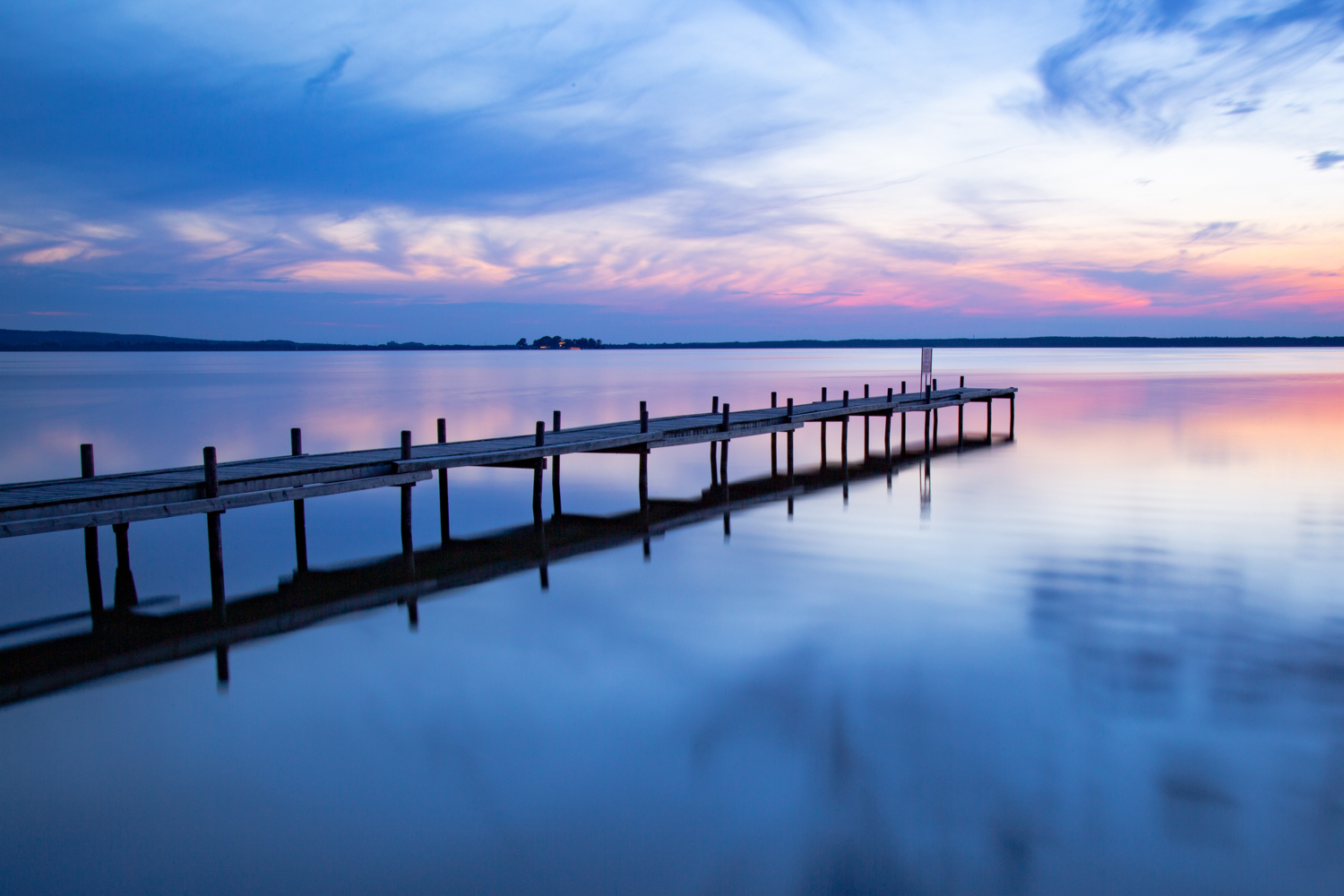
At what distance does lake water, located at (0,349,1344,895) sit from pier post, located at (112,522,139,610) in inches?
16.7

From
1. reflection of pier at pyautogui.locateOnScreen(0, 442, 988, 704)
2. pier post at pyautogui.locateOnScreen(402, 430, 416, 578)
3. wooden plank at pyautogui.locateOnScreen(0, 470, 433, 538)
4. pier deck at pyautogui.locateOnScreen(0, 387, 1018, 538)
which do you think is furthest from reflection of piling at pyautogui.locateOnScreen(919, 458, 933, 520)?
wooden plank at pyautogui.locateOnScreen(0, 470, 433, 538)

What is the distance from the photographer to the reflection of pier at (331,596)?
890 cm

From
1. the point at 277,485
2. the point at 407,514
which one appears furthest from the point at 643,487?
the point at 277,485

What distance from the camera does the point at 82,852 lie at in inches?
226

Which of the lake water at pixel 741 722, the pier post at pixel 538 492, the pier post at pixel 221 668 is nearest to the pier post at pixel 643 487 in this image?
the lake water at pixel 741 722

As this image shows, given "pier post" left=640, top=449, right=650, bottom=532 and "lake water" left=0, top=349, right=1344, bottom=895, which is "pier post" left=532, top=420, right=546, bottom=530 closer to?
"lake water" left=0, top=349, right=1344, bottom=895

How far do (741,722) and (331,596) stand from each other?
617 cm

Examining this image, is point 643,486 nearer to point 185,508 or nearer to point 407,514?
point 407,514

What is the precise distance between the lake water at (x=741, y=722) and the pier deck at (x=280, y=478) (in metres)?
1.48

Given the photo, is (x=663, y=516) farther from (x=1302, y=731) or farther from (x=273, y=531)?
(x=1302, y=731)

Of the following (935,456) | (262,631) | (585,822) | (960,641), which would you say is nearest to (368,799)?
(585,822)

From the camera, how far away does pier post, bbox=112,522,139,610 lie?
1098cm

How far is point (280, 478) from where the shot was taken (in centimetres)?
1140

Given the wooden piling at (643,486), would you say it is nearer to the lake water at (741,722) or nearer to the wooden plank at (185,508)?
the lake water at (741,722)
